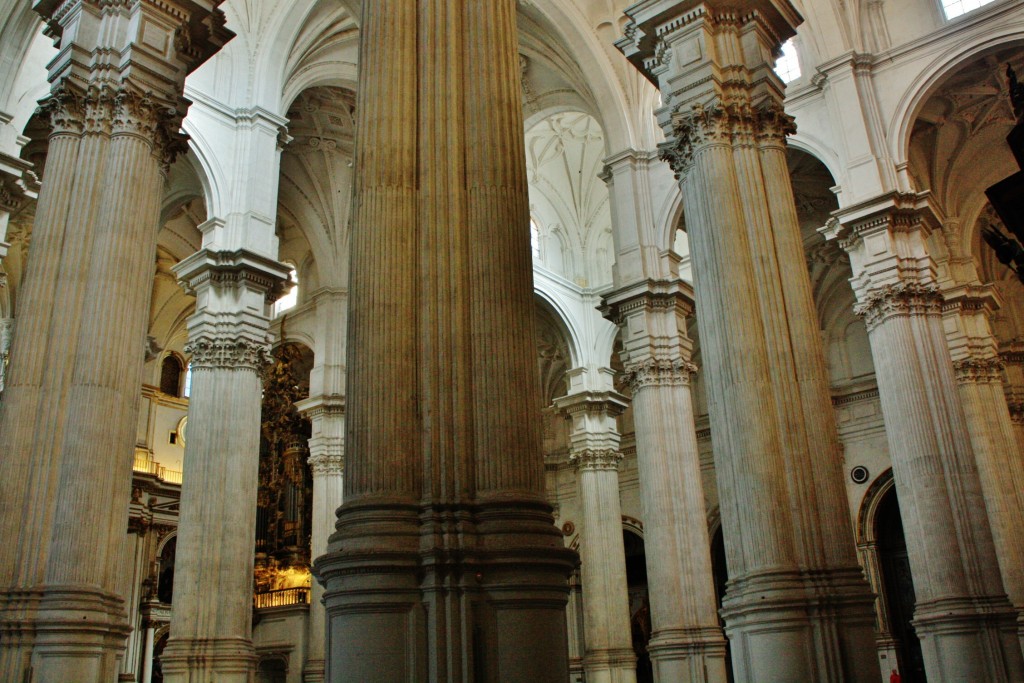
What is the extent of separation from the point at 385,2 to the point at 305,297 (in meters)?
18.9

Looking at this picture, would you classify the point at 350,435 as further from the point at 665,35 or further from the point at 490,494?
the point at 665,35

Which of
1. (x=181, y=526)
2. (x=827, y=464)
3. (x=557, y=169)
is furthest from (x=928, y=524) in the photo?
(x=557, y=169)

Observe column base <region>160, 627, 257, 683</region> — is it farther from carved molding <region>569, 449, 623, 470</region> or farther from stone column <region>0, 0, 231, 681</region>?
carved molding <region>569, 449, 623, 470</region>

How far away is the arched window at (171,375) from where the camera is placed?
2944cm

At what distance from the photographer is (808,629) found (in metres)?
8.33

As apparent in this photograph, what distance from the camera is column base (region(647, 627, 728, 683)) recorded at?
1460cm

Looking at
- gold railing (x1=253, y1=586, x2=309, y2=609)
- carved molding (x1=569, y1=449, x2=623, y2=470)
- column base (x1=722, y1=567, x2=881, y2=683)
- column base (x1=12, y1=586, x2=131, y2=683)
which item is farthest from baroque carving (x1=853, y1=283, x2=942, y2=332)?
gold railing (x1=253, y1=586, x2=309, y2=609)

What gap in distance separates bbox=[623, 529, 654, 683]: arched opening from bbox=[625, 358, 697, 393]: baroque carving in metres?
12.1

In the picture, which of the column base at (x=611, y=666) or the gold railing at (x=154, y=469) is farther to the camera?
the gold railing at (x=154, y=469)

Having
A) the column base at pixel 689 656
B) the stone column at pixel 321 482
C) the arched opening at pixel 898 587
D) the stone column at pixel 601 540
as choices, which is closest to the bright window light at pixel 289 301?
the stone column at pixel 321 482

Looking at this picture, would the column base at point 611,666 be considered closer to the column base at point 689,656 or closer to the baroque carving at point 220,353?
the column base at point 689,656

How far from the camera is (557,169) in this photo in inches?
997

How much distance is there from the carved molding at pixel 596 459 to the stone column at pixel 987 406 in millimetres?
7565

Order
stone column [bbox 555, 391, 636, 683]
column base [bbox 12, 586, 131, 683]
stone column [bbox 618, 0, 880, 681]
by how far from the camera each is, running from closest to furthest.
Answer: column base [bbox 12, 586, 131, 683] < stone column [bbox 618, 0, 880, 681] < stone column [bbox 555, 391, 636, 683]
